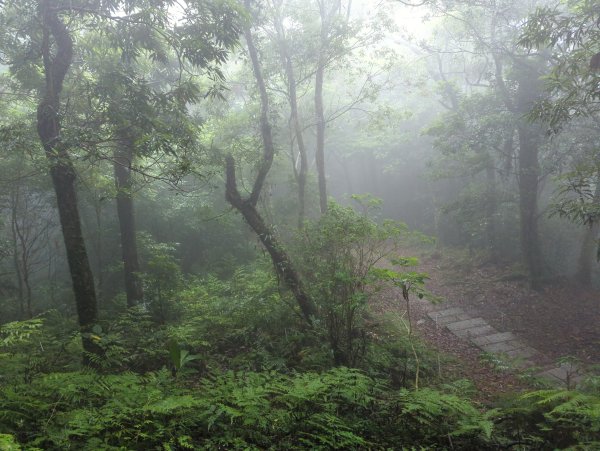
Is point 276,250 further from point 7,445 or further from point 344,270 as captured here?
point 7,445

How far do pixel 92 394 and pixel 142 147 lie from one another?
406 centimetres

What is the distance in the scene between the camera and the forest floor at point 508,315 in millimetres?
7645

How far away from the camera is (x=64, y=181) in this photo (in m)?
5.66

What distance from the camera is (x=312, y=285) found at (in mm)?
7188

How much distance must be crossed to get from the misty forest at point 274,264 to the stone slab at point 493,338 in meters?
0.07

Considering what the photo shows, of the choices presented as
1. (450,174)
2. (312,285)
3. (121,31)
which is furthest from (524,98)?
(121,31)

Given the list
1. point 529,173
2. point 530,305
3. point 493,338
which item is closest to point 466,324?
point 493,338

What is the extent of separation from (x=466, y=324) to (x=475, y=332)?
483mm

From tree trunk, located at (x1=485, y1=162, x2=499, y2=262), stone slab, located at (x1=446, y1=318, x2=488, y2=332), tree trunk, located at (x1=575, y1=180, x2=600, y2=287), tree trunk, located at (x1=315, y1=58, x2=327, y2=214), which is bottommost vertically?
stone slab, located at (x1=446, y1=318, x2=488, y2=332)

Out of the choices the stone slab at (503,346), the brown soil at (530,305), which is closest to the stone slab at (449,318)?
the brown soil at (530,305)

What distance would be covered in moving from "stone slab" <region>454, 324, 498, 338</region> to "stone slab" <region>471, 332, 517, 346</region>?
0.13 metres

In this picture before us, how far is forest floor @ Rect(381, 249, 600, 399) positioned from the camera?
25.1ft

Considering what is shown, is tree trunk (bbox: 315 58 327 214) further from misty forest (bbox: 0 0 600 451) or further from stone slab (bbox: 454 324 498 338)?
stone slab (bbox: 454 324 498 338)

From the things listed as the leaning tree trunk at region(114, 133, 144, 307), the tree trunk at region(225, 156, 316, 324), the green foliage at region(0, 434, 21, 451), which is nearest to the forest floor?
the tree trunk at region(225, 156, 316, 324)
